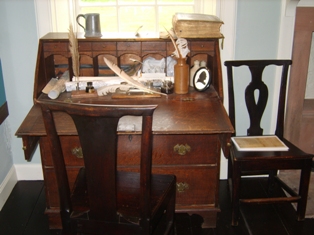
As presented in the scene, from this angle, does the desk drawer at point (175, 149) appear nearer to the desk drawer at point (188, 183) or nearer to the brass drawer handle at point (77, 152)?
the desk drawer at point (188, 183)

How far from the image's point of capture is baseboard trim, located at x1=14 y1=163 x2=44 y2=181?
276cm

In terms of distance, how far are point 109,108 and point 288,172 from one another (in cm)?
196

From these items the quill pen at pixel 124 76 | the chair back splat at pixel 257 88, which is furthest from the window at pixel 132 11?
the quill pen at pixel 124 76

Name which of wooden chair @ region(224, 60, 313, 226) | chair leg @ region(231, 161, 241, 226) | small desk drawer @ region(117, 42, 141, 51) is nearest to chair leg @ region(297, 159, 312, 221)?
wooden chair @ region(224, 60, 313, 226)

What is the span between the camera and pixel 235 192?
2.21m

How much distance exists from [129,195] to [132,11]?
4.60ft

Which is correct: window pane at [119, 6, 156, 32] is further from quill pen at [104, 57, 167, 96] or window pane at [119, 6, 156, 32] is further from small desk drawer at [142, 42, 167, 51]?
quill pen at [104, 57, 167, 96]

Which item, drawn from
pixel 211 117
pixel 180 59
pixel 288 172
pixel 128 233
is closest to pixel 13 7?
pixel 180 59

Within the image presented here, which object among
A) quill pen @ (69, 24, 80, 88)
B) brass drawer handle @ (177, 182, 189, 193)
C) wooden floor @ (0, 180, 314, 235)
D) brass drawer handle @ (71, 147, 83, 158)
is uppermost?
quill pen @ (69, 24, 80, 88)

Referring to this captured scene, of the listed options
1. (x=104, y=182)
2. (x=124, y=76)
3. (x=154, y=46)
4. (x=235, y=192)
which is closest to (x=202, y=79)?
(x=154, y=46)

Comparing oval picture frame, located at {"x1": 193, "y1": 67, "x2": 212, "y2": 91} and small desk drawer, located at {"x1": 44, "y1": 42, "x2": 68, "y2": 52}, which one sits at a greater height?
small desk drawer, located at {"x1": 44, "y1": 42, "x2": 68, "y2": 52}

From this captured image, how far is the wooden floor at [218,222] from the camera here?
224 cm

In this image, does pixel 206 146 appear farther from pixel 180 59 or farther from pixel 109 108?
pixel 109 108

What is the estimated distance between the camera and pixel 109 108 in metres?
1.33
